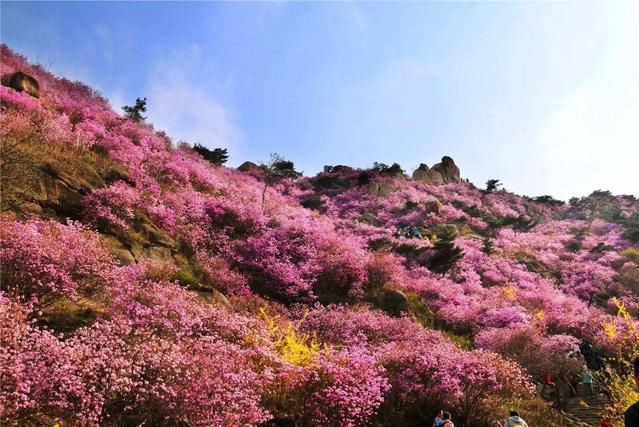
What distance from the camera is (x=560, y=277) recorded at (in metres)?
36.2

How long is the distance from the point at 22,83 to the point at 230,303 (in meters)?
18.5

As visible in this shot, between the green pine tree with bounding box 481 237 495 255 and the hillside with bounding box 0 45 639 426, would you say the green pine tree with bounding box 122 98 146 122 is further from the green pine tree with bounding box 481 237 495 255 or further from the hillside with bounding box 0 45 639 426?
the green pine tree with bounding box 481 237 495 255

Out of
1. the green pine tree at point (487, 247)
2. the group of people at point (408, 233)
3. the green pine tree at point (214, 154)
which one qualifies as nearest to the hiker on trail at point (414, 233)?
the group of people at point (408, 233)

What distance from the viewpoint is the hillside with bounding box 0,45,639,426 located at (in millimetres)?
7922

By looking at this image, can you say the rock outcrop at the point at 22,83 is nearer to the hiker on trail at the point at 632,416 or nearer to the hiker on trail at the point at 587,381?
the hiker on trail at the point at 632,416

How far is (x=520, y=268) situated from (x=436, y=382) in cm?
2562

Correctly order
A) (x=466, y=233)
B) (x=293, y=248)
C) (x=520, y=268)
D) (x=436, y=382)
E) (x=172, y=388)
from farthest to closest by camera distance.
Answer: (x=466, y=233) → (x=520, y=268) → (x=293, y=248) → (x=436, y=382) → (x=172, y=388)

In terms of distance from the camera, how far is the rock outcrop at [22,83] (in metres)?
23.9

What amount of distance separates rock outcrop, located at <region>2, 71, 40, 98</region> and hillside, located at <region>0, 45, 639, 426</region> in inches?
29.5

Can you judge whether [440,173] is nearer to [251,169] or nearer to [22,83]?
[251,169]

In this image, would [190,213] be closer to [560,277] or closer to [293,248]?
[293,248]

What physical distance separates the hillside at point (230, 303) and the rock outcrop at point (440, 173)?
2416cm

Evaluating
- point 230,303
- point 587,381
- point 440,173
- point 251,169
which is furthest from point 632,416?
point 440,173

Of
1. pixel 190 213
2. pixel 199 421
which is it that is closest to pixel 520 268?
pixel 190 213
